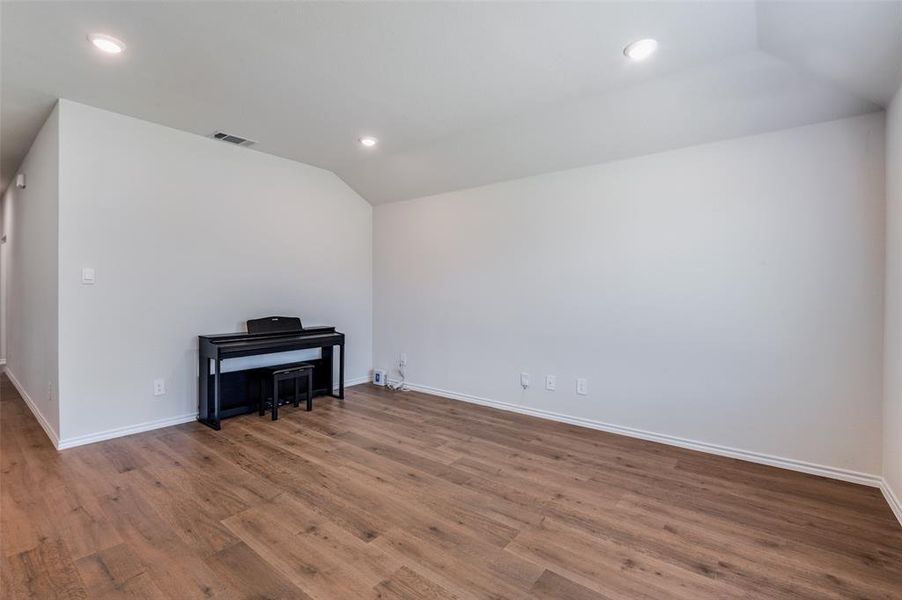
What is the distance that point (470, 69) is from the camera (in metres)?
2.43

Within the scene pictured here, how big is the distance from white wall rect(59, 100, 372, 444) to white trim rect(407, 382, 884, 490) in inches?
96.9

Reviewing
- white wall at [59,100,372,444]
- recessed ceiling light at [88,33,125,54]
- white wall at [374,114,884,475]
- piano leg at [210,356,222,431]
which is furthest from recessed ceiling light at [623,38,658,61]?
piano leg at [210,356,222,431]

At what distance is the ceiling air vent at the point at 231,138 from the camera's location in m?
3.53

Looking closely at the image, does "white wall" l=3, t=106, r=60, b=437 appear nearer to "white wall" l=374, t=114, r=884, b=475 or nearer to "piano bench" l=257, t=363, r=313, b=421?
"piano bench" l=257, t=363, r=313, b=421

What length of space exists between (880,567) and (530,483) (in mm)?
1534

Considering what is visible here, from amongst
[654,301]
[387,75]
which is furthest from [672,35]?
[654,301]

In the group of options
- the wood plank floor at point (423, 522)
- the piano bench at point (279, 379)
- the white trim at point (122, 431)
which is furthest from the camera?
the piano bench at point (279, 379)

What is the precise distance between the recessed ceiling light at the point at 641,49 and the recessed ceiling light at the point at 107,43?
272 cm

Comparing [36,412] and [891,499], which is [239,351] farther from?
[891,499]

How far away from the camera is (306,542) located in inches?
74.4

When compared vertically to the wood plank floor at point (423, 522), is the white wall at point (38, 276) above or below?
above

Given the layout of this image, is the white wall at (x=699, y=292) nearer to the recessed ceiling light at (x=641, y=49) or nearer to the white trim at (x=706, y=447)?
the white trim at (x=706, y=447)

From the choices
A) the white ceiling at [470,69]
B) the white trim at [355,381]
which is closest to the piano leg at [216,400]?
the white trim at [355,381]

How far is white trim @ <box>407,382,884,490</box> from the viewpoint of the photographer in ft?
8.22
